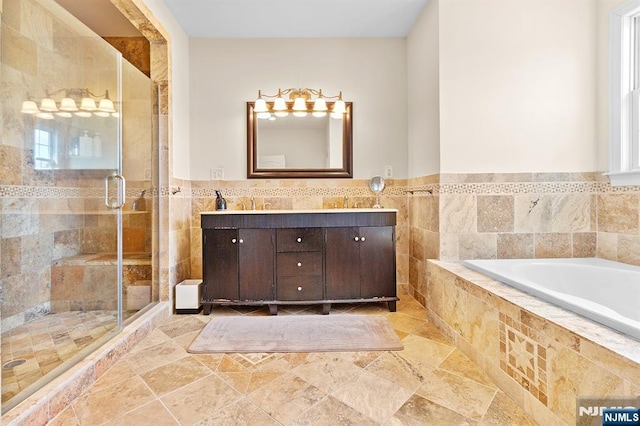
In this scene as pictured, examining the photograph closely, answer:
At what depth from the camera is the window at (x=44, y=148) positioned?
187 cm

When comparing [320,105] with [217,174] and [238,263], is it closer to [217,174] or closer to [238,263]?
[217,174]

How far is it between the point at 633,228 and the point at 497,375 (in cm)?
147

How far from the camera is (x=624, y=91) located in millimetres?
2072

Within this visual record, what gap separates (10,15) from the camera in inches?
67.6

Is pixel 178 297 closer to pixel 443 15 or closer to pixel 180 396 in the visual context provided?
pixel 180 396

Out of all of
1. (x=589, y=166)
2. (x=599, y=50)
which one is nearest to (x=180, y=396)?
(x=589, y=166)

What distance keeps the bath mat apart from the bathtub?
78cm

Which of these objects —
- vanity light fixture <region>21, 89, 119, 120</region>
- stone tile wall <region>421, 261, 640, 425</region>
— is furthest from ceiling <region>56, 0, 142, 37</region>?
stone tile wall <region>421, 261, 640, 425</region>

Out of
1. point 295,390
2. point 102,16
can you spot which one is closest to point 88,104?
point 102,16

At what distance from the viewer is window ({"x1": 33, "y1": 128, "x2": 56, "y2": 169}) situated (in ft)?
6.14

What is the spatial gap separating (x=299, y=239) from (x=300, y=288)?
0.40 metres

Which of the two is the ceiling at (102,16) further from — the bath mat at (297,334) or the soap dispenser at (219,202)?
the bath mat at (297,334)

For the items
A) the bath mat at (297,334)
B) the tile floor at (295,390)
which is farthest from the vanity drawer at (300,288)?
the tile floor at (295,390)

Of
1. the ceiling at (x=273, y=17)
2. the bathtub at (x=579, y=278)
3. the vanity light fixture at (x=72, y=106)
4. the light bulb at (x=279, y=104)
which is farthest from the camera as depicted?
the light bulb at (x=279, y=104)
